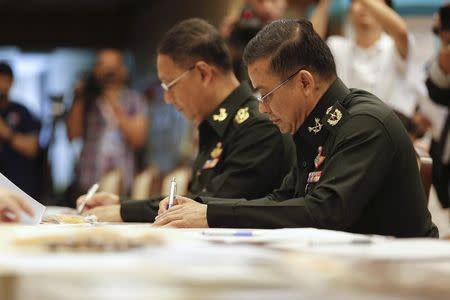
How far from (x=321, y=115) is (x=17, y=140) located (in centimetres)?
424

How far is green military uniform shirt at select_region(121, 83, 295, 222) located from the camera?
130 inches

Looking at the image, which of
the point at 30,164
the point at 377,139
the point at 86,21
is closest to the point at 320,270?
the point at 377,139

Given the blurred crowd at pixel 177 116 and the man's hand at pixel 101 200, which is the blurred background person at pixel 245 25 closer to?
the blurred crowd at pixel 177 116

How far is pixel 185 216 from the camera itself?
8.38ft

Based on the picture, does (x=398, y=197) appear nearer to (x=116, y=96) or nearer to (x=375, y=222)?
(x=375, y=222)

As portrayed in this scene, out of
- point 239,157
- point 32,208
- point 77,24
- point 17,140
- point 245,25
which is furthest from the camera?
point 77,24

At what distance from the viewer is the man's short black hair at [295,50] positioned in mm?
2713

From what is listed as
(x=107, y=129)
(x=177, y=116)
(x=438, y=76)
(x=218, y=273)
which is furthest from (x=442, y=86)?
(x=177, y=116)

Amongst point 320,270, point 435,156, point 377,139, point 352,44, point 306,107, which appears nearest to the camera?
point 320,270

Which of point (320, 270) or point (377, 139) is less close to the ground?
point (320, 270)

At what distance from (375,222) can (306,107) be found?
1.34 ft

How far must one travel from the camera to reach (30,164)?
22.1ft

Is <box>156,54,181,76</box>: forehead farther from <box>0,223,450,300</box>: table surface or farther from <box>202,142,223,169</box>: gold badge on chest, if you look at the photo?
<box>0,223,450,300</box>: table surface

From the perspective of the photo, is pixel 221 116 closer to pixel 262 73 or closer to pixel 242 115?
pixel 242 115
